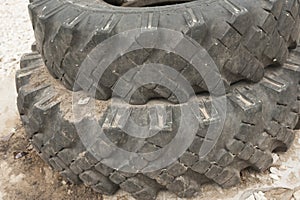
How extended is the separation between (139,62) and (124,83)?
0.12 m

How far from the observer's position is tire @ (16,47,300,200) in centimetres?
201

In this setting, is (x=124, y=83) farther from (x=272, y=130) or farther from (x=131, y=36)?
(x=272, y=130)

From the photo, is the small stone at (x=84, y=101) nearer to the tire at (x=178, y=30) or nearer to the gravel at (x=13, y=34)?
the tire at (x=178, y=30)

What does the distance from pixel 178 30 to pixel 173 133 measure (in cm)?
43

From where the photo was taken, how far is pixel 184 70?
76.5 inches

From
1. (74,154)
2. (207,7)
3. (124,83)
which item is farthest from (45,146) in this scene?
(207,7)

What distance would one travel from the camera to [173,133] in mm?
1967

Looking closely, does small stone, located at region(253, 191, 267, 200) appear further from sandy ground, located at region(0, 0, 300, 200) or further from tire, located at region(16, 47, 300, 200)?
tire, located at region(16, 47, 300, 200)

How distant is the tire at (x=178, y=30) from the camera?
1903mm

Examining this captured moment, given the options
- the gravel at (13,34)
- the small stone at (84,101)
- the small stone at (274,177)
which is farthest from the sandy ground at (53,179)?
the gravel at (13,34)

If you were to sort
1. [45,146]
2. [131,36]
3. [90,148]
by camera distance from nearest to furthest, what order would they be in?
[131,36] < [90,148] < [45,146]

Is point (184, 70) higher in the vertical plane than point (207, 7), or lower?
lower

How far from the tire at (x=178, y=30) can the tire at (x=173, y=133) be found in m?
0.08

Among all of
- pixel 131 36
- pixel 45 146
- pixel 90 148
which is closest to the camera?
pixel 131 36
